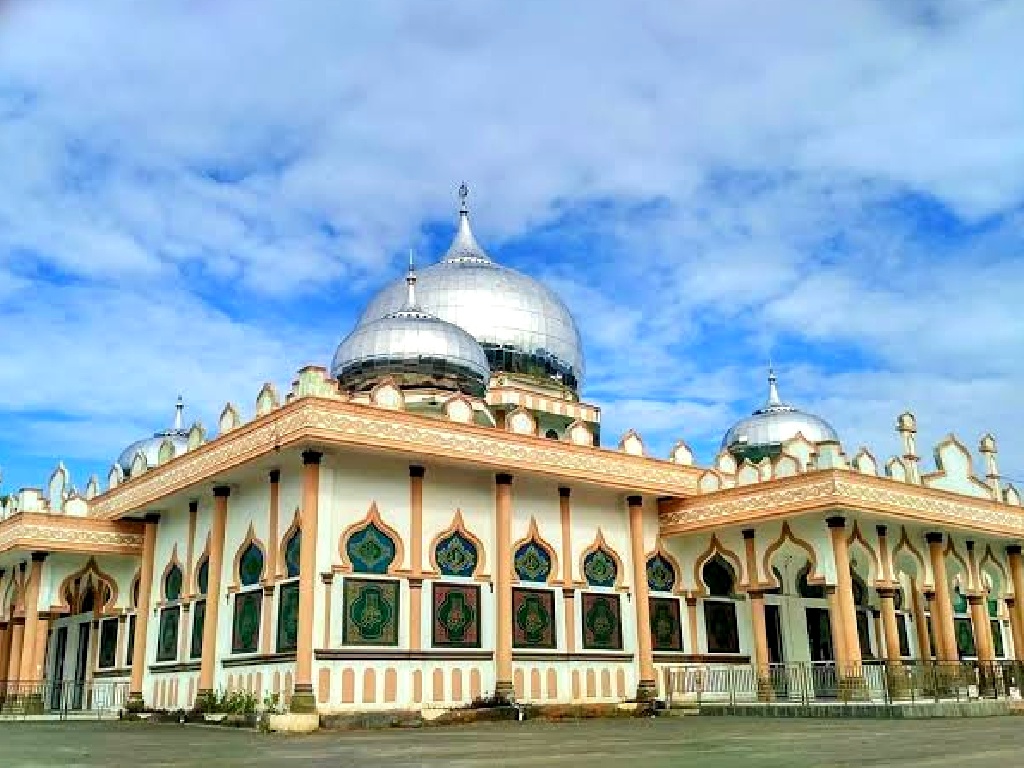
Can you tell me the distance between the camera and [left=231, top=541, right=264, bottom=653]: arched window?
57.0 feet

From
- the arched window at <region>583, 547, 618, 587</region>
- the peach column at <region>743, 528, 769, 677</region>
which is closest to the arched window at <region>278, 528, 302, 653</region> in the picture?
the arched window at <region>583, 547, 618, 587</region>

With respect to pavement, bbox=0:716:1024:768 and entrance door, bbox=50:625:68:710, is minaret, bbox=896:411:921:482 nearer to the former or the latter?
pavement, bbox=0:716:1024:768

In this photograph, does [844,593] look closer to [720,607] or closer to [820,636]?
[720,607]

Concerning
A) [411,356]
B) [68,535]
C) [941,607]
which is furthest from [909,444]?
[68,535]

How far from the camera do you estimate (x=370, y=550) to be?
17047mm

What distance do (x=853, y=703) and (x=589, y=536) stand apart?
5.96 meters

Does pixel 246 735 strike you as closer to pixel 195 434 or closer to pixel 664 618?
pixel 195 434

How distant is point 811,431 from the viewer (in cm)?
2978

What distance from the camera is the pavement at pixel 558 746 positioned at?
7820mm

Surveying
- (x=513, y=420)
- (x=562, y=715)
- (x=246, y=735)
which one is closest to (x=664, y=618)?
(x=562, y=715)

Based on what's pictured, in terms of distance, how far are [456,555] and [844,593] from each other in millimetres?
7178

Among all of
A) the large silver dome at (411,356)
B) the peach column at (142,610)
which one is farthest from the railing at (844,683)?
Answer: the peach column at (142,610)

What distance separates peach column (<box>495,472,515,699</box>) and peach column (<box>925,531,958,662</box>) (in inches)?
357

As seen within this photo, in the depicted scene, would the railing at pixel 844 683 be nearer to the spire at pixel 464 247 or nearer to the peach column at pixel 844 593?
the peach column at pixel 844 593
